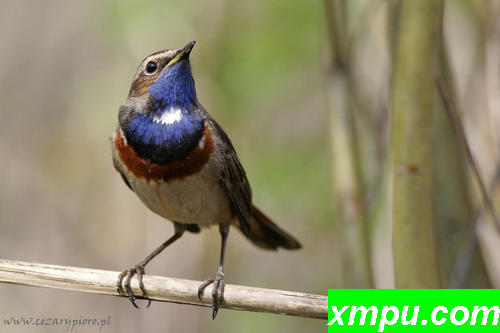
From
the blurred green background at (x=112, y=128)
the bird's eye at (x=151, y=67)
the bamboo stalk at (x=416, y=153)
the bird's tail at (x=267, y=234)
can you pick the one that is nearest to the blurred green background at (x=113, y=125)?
the blurred green background at (x=112, y=128)

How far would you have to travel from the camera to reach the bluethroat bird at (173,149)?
3.65 metres

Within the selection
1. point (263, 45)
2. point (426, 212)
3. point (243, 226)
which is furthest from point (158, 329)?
point (426, 212)

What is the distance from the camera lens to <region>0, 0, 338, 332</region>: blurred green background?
206 inches

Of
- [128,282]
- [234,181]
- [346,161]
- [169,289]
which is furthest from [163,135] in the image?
[346,161]

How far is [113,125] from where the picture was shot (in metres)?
5.48

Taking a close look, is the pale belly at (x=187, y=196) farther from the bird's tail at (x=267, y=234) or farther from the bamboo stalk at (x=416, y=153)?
the bamboo stalk at (x=416, y=153)

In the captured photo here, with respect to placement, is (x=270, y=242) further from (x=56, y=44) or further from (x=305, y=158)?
(x=56, y=44)

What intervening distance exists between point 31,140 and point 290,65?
2.20 m

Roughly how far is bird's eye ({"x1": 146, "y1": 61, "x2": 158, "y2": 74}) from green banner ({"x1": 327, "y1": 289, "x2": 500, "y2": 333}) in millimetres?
1658

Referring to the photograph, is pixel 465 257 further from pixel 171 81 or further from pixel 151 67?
pixel 151 67

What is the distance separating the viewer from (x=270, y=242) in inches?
173

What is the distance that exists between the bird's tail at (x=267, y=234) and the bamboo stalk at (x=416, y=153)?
1.85 meters

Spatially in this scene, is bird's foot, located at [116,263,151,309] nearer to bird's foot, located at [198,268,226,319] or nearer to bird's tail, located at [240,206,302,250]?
bird's foot, located at [198,268,226,319]

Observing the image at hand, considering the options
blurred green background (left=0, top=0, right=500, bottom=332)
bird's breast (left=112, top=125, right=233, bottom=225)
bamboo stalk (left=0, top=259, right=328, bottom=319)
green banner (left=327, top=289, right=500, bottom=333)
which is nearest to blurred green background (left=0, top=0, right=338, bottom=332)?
blurred green background (left=0, top=0, right=500, bottom=332)
